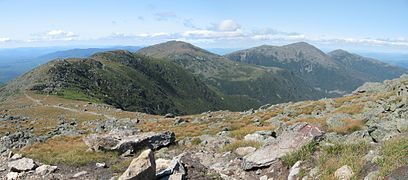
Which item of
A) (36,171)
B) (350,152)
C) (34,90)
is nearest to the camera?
(350,152)

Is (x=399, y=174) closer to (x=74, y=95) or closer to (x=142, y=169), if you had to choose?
(x=142, y=169)

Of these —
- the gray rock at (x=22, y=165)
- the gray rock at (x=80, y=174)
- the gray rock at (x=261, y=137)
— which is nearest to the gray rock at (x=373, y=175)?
the gray rock at (x=261, y=137)

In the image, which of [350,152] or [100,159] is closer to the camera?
[350,152]

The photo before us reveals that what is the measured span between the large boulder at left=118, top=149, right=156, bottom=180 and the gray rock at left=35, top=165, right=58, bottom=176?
23.3ft

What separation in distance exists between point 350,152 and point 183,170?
7.22 metres

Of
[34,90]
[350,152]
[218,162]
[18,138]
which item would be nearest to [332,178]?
[350,152]

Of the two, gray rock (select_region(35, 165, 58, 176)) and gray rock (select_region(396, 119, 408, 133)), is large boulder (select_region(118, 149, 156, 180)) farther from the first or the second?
gray rock (select_region(396, 119, 408, 133))

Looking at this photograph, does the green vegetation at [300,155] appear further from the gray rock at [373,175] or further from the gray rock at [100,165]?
the gray rock at [100,165]

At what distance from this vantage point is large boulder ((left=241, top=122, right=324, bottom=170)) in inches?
670

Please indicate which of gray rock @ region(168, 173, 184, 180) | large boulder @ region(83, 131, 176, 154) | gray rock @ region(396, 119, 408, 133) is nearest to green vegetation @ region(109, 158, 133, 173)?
large boulder @ region(83, 131, 176, 154)

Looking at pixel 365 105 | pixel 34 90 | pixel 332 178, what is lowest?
pixel 34 90

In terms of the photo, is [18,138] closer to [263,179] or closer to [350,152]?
[263,179]

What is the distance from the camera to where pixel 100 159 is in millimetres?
22328

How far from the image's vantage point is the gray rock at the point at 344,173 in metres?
12.3
